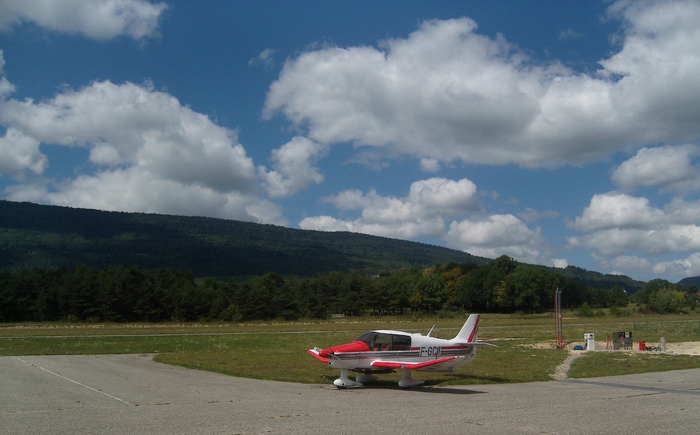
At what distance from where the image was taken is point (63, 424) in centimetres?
1084

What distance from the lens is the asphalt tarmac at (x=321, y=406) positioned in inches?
435

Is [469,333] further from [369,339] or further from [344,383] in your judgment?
Result: [344,383]

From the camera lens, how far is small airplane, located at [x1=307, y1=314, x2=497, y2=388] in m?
18.0

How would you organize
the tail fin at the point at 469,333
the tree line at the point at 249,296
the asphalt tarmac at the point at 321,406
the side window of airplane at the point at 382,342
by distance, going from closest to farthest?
1. the asphalt tarmac at the point at 321,406
2. the side window of airplane at the point at 382,342
3. the tail fin at the point at 469,333
4. the tree line at the point at 249,296

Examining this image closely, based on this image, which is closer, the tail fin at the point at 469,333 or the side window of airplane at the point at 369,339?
the side window of airplane at the point at 369,339

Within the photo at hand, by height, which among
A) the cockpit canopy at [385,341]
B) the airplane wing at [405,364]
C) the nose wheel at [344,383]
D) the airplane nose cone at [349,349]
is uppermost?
the cockpit canopy at [385,341]

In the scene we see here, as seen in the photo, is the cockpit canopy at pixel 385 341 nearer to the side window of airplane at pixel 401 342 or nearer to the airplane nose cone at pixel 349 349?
the side window of airplane at pixel 401 342

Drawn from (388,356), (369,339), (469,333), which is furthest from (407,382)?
(469,333)

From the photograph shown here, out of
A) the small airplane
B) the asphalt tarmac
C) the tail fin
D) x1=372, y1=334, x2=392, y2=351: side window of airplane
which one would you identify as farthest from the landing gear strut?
the tail fin

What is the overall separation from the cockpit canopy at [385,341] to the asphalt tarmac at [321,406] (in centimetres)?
143

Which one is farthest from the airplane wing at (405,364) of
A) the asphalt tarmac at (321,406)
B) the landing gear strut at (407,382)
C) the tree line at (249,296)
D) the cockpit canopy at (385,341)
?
the tree line at (249,296)

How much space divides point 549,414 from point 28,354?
2799 centimetres

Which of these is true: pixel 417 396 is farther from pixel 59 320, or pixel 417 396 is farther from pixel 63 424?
pixel 59 320

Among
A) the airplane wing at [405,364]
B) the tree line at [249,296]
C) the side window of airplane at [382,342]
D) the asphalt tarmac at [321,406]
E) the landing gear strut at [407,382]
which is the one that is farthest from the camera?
the tree line at [249,296]
